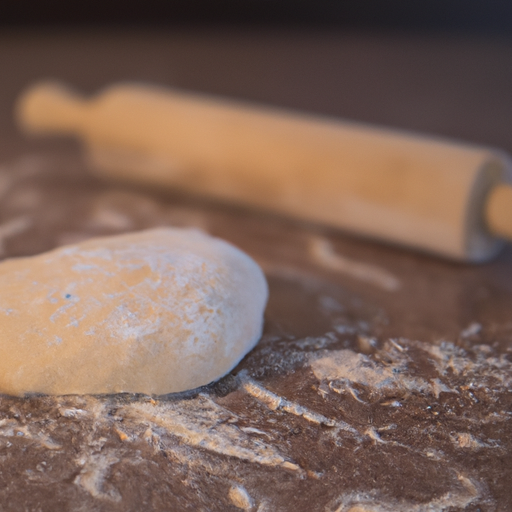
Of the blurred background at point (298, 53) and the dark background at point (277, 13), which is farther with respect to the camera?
the dark background at point (277, 13)

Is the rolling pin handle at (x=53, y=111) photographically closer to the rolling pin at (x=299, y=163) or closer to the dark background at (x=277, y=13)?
the rolling pin at (x=299, y=163)

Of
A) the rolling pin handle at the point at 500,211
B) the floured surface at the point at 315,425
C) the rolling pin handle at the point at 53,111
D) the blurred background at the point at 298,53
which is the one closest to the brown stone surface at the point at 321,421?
the floured surface at the point at 315,425

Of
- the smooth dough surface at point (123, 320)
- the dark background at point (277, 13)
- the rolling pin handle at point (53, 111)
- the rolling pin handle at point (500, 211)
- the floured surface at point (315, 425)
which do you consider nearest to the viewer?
the floured surface at point (315, 425)

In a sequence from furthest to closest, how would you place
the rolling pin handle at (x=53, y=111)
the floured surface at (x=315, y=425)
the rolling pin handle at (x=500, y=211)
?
the rolling pin handle at (x=53, y=111)
the rolling pin handle at (x=500, y=211)
the floured surface at (x=315, y=425)

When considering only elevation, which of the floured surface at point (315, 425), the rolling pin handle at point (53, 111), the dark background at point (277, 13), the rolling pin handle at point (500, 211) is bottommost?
the floured surface at point (315, 425)

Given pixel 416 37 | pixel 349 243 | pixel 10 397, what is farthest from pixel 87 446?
pixel 416 37

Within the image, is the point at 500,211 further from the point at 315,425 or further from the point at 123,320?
the point at 123,320
